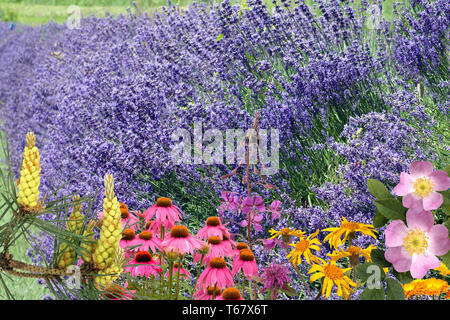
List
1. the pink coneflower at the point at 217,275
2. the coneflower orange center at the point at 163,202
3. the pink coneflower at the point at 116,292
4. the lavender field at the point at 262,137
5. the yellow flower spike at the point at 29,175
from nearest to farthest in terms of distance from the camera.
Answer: the yellow flower spike at the point at 29,175 → the pink coneflower at the point at 116,292 → the pink coneflower at the point at 217,275 → the coneflower orange center at the point at 163,202 → the lavender field at the point at 262,137

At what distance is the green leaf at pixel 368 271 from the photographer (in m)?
1.00

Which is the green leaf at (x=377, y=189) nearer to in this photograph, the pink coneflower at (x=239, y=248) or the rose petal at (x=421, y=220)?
the rose petal at (x=421, y=220)

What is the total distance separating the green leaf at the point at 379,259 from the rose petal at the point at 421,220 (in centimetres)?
8

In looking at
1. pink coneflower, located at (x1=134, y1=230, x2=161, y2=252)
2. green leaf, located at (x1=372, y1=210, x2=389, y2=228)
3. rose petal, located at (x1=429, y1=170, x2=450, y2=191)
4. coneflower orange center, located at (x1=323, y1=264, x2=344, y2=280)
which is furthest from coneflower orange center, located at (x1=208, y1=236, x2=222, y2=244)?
rose petal, located at (x1=429, y1=170, x2=450, y2=191)

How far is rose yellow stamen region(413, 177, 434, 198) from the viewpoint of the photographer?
3.14 ft

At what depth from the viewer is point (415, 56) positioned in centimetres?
269


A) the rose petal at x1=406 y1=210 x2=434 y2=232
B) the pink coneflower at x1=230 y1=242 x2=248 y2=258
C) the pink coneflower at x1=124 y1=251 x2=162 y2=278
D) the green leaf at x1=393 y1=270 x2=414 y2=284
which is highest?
the pink coneflower at x1=230 y1=242 x2=248 y2=258

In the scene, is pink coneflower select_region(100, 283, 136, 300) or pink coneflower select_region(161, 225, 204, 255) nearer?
pink coneflower select_region(100, 283, 136, 300)

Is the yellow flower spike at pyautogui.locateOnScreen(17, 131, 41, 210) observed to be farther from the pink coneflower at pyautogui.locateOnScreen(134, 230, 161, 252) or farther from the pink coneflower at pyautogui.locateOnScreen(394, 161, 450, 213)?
the pink coneflower at pyautogui.locateOnScreen(394, 161, 450, 213)

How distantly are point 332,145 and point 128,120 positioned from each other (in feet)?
3.39

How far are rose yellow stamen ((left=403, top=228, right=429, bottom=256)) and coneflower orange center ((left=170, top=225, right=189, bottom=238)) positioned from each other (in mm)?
420

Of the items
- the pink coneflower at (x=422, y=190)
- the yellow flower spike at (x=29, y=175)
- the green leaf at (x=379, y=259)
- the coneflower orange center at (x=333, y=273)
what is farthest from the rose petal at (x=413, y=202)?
the yellow flower spike at (x=29, y=175)

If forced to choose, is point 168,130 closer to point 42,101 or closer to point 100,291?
point 100,291
